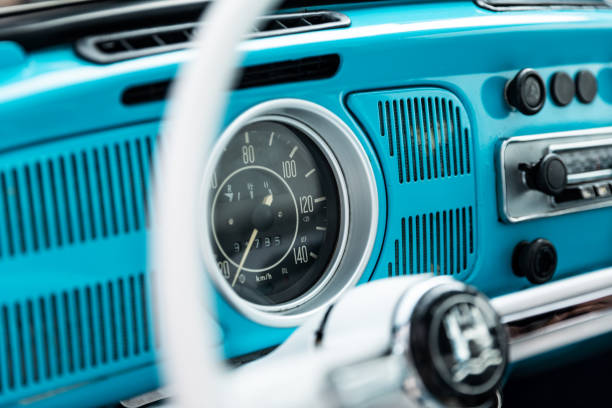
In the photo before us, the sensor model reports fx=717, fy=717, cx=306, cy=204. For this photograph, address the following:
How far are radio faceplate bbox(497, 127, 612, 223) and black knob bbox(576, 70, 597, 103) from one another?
73 mm

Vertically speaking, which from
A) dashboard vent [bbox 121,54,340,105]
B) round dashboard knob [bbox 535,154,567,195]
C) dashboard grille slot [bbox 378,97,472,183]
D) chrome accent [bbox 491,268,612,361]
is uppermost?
dashboard vent [bbox 121,54,340,105]

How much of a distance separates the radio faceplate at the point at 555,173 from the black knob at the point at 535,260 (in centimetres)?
6

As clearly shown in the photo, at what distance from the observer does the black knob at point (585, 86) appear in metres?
1.55

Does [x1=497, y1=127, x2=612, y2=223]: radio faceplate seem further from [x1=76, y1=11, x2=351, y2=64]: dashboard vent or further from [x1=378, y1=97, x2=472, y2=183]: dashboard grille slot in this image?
[x1=76, y1=11, x2=351, y2=64]: dashboard vent

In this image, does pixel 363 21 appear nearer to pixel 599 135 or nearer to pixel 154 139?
pixel 154 139

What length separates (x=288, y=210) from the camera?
129 centimetres

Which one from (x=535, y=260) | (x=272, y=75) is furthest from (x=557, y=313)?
(x=272, y=75)

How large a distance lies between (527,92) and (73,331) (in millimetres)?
980

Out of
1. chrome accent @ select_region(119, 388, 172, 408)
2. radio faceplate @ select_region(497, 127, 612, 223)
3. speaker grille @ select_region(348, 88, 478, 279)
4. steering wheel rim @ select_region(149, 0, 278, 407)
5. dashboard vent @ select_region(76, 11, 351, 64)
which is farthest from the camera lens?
radio faceplate @ select_region(497, 127, 612, 223)

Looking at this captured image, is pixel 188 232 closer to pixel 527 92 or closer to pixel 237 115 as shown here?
pixel 237 115

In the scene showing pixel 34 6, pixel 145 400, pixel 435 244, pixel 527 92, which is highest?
pixel 34 6

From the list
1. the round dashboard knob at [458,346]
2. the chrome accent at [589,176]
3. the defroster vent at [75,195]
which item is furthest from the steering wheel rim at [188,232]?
the chrome accent at [589,176]

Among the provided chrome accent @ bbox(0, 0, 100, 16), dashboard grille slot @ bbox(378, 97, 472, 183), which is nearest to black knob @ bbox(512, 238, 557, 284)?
dashboard grille slot @ bbox(378, 97, 472, 183)

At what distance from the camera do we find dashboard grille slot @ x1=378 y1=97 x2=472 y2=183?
4.35ft
